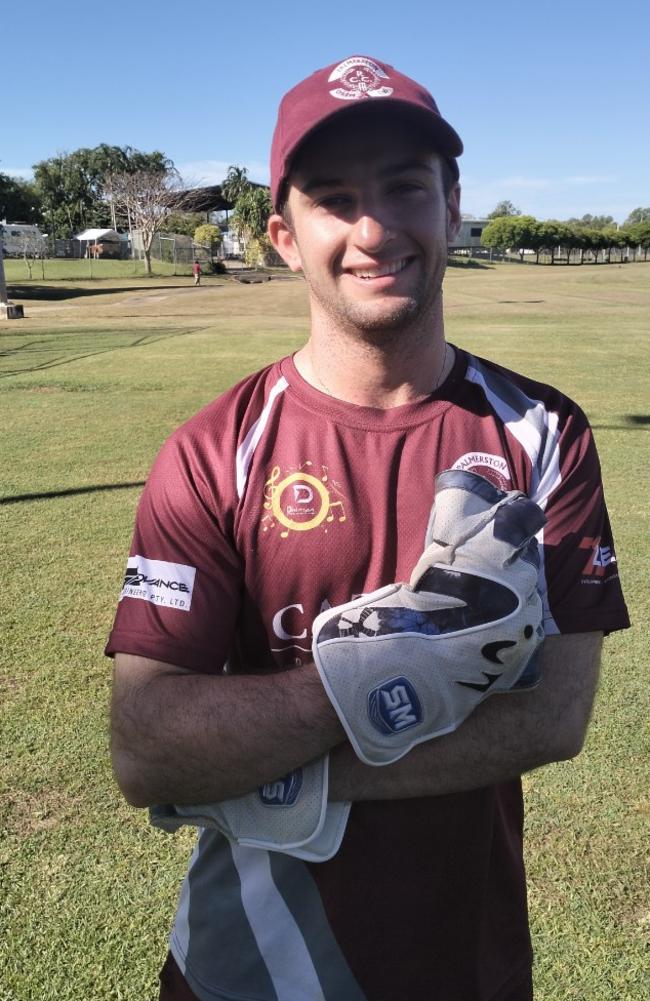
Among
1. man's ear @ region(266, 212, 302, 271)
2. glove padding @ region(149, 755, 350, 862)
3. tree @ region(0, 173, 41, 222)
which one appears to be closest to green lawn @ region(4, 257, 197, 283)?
tree @ region(0, 173, 41, 222)

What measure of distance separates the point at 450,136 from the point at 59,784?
3.25 metres

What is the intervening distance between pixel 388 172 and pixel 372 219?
10cm

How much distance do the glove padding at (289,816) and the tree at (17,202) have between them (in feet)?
242

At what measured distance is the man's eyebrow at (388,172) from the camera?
1675mm

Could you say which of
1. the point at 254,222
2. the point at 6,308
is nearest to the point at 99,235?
the point at 254,222

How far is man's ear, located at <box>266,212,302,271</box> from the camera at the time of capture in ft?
6.12

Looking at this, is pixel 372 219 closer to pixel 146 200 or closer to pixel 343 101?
pixel 343 101

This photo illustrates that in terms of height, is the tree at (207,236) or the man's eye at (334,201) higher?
the man's eye at (334,201)

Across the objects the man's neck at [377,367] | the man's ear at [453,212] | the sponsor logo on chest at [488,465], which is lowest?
the sponsor logo on chest at [488,465]

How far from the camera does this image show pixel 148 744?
5.11 ft

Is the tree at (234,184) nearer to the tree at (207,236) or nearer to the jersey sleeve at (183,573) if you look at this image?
the tree at (207,236)

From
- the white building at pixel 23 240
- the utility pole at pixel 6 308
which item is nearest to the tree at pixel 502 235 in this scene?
the white building at pixel 23 240

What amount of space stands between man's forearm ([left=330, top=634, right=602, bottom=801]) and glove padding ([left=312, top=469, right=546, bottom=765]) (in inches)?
3.3

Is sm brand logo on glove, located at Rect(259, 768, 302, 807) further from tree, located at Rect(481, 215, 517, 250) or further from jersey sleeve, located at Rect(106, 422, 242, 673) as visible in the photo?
tree, located at Rect(481, 215, 517, 250)
